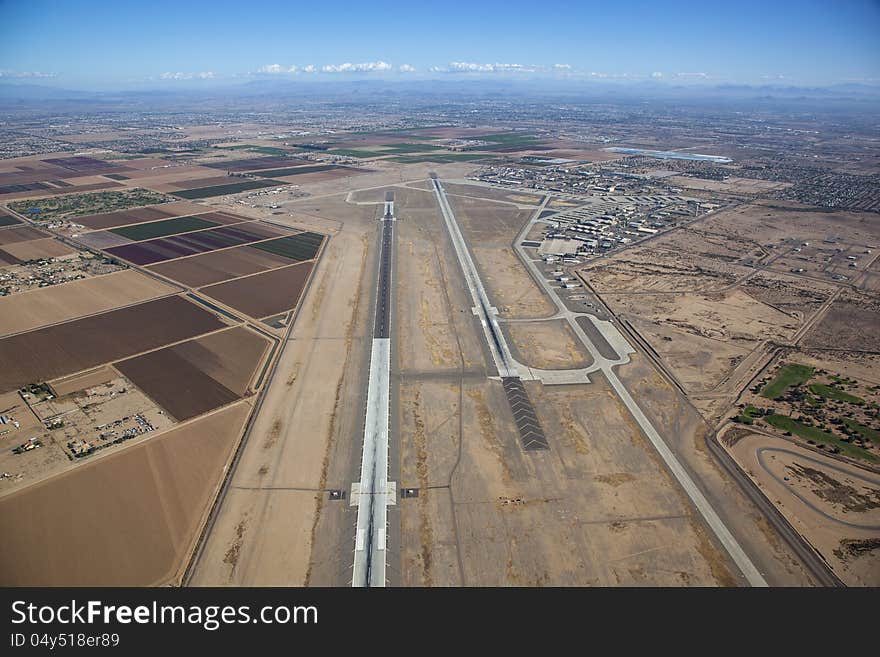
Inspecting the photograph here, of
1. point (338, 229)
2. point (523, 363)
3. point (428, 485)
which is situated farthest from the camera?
point (338, 229)

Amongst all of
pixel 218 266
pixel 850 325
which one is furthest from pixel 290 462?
pixel 850 325

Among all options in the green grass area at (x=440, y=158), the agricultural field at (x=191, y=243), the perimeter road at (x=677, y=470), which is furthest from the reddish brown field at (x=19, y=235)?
the green grass area at (x=440, y=158)

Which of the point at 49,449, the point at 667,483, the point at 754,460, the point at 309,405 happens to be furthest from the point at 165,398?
the point at 754,460

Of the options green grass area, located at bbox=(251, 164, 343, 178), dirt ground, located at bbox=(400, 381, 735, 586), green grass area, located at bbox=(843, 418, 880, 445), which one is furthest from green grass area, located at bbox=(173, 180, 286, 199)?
green grass area, located at bbox=(843, 418, 880, 445)

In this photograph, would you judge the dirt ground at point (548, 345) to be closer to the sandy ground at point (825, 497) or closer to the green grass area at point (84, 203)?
the sandy ground at point (825, 497)

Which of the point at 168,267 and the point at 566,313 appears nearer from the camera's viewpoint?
the point at 566,313

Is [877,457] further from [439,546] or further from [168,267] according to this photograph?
[168,267]

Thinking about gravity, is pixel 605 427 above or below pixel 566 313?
above

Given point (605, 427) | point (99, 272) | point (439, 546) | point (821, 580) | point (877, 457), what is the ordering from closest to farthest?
1. point (821, 580)
2. point (439, 546)
3. point (877, 457)
4. point (605, 427)
5. point (99, 272)
